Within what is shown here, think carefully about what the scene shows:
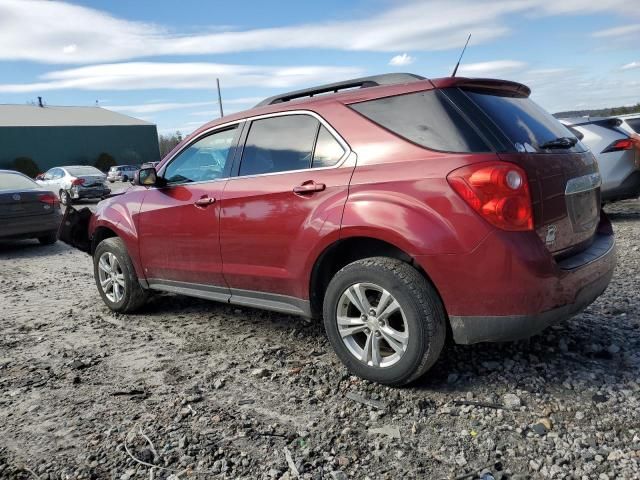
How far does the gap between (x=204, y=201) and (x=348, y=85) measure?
4.51ft

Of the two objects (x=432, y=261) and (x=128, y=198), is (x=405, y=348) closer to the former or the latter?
(x=432, y=261)

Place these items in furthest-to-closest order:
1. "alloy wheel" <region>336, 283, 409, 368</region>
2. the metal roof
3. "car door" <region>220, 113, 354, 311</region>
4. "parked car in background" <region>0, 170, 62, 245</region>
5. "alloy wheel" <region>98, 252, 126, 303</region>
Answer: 1. the metal roof
2. "parked car in background" <region>0, 170, 62, 245</region>
3. "alloy wheel" <region>98, 252, 126, 303</region>
4. "car door" <region>220, 113, 354, 311</region>
5. "alloy wheel" <region>336, 283, 409, 368</region>

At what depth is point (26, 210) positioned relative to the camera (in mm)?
9641

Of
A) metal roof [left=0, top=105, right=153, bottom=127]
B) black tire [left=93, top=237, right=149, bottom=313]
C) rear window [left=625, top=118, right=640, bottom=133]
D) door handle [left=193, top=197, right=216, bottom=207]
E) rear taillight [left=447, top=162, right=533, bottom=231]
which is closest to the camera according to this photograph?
rear taillight [left=447, top=162, right=533, bottom=231]

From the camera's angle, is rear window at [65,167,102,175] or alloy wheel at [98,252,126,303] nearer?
alloy wheel at [98,252,126,303]

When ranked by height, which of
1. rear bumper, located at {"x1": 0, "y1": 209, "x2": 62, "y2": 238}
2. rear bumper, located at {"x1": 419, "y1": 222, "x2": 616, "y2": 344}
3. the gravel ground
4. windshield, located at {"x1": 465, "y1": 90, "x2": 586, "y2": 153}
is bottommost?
the gravel ground

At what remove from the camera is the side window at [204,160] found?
426 cm

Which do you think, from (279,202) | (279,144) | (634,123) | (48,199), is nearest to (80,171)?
(48,199)

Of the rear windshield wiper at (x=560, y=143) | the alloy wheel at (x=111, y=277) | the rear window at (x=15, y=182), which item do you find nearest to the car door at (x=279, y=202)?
the rear windshield wiper at (x=560, y=143)

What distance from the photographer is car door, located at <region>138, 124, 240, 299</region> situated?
421 cm

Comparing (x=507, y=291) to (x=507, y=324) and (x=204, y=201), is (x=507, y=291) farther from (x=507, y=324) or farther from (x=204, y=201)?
(x=204, y=201)

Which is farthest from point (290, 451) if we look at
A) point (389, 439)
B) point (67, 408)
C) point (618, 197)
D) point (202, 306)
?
point (618, 197)

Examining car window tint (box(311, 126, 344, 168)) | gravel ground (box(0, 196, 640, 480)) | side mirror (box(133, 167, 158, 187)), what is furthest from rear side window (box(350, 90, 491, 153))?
side mirror (box(133, 167, 158, 187))

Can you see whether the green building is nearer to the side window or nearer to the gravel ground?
the side window
